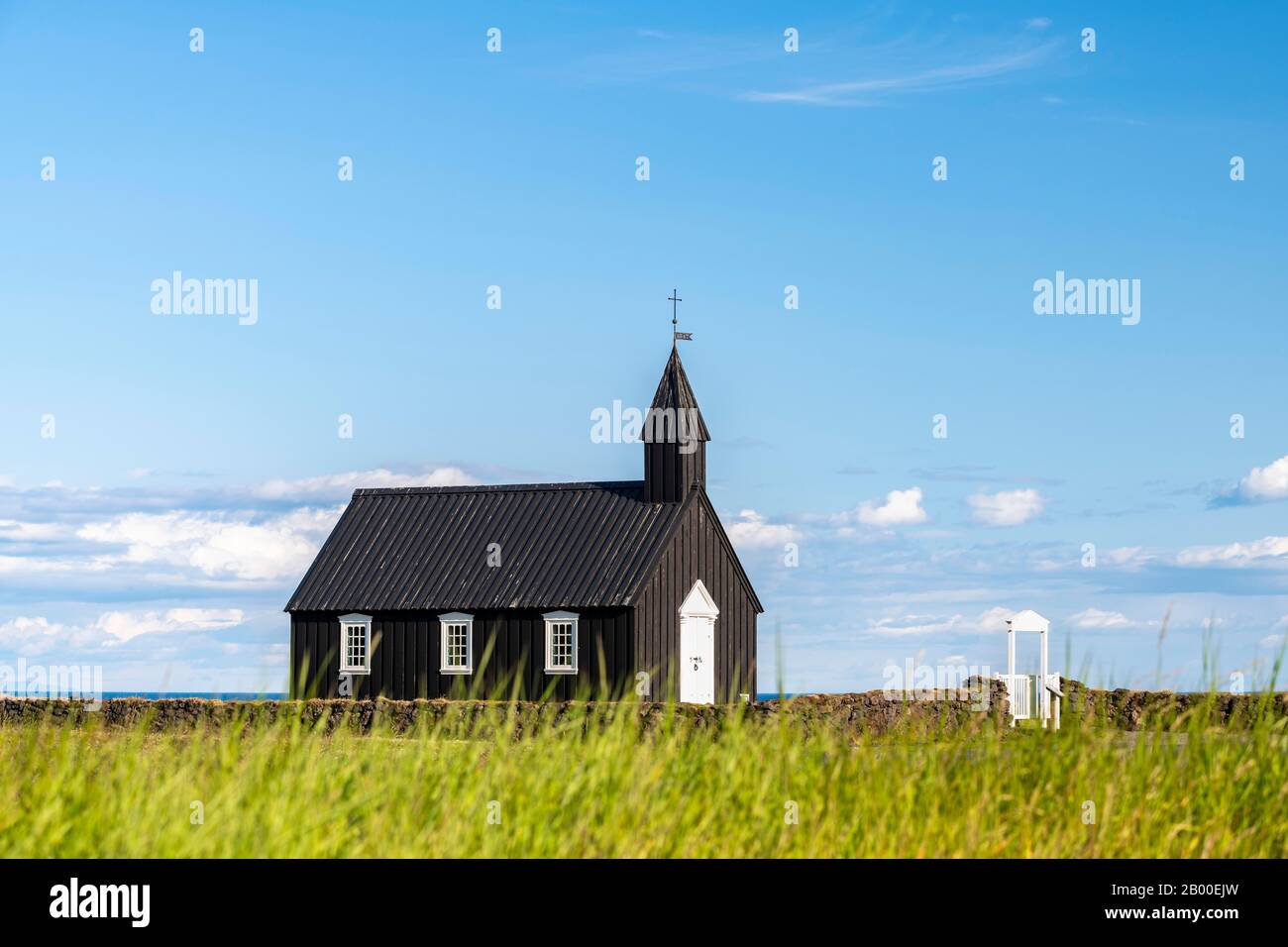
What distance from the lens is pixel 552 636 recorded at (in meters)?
38.5

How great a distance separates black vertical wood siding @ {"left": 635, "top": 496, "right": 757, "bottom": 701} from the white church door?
→ 250 mm

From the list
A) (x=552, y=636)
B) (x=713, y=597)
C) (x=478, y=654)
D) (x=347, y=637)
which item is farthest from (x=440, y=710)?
(x=713, y=597)

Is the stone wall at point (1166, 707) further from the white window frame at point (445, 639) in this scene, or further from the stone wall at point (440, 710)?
the white window frame at point (445, 639)

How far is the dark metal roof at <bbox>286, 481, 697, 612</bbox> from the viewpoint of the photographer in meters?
38.7

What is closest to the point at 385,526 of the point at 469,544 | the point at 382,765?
the point at 469,544

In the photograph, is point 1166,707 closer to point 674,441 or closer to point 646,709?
point 646,709

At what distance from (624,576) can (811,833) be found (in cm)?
2680

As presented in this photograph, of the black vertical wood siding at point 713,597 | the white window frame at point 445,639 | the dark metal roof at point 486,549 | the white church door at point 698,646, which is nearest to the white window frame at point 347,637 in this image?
the dark metal roof at point 486,549

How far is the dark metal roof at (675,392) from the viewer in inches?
1610

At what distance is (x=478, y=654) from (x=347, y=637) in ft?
13.9

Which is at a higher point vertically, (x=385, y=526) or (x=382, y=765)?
(x=385, y=526)

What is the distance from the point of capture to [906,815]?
455 inches

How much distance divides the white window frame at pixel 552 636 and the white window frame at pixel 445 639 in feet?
6.91
